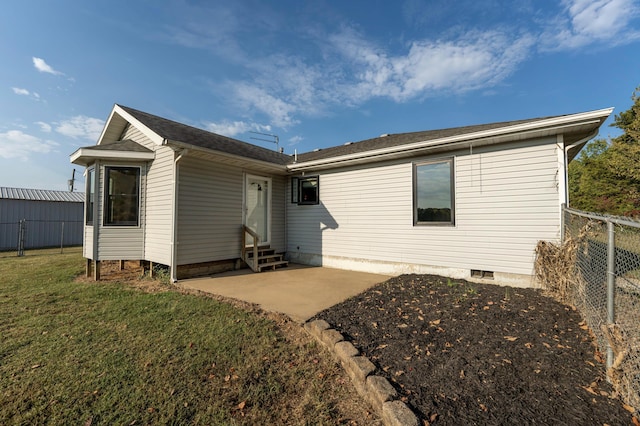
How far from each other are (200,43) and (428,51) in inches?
297

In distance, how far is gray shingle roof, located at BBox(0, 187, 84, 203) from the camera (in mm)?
14789

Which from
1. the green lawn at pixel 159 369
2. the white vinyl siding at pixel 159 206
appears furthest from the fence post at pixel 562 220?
the white vinyl siding at pixel 159 206

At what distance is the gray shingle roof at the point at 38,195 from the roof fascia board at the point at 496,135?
18.6 metres

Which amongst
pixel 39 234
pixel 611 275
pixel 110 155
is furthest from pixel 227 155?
pixel 39 234

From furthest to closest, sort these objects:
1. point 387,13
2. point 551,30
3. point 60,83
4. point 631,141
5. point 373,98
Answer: point 631,141 < point 373,98 < point 387,13 < point 60,83 < point 551,30

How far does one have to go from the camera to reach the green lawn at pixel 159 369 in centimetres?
202

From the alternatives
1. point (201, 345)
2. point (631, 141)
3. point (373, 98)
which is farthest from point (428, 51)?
point (631, 141)

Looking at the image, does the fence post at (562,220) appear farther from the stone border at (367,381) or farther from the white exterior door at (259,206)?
the white exterior door at (259,206)

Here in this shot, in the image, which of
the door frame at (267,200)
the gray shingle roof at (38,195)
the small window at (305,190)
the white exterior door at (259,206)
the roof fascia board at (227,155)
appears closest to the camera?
the roof fascia board at (227,155)

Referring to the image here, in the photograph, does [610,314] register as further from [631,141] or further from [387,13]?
[631,141]

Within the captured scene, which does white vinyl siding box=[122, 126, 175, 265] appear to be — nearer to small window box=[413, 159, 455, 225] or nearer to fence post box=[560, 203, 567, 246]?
small window box=[413, 159, 455, 225]

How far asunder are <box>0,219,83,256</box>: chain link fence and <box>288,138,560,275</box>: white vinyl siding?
1473cm

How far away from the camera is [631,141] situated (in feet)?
62.4

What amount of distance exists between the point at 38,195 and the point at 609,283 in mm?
24190
